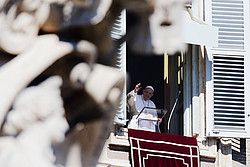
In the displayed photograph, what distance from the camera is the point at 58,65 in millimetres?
1116

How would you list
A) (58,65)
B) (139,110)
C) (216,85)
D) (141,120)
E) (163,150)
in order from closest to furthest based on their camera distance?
1. (58,65)
2. (139,110)
3. (141,120)
4. (163,150)
5. (216,85)

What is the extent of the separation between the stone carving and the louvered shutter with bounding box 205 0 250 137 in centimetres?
792

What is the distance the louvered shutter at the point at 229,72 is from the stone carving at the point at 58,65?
7915 millimetres

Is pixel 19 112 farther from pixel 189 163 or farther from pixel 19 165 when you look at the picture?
pixel 189 163

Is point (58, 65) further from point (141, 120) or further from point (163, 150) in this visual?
point (163, 150)

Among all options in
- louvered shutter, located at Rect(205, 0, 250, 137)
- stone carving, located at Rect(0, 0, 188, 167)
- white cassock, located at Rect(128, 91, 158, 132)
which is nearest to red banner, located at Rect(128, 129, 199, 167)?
white cassock, located at Rect(128, 91, 158, 132)

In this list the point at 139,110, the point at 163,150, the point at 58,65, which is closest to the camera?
the point at 58,65

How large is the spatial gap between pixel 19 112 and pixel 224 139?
7994 millimetres

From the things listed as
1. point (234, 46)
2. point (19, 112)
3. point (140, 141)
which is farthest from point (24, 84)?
point (234, 46)

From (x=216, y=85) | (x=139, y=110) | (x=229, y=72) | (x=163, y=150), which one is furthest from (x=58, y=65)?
(x=229, y=72)

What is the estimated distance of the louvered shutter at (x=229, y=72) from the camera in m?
9.13

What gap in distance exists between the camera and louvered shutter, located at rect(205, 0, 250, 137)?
9.13 metres

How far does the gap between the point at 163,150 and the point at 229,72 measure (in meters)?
1.11

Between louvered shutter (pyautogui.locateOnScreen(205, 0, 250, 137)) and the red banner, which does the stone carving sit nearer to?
the red banner
